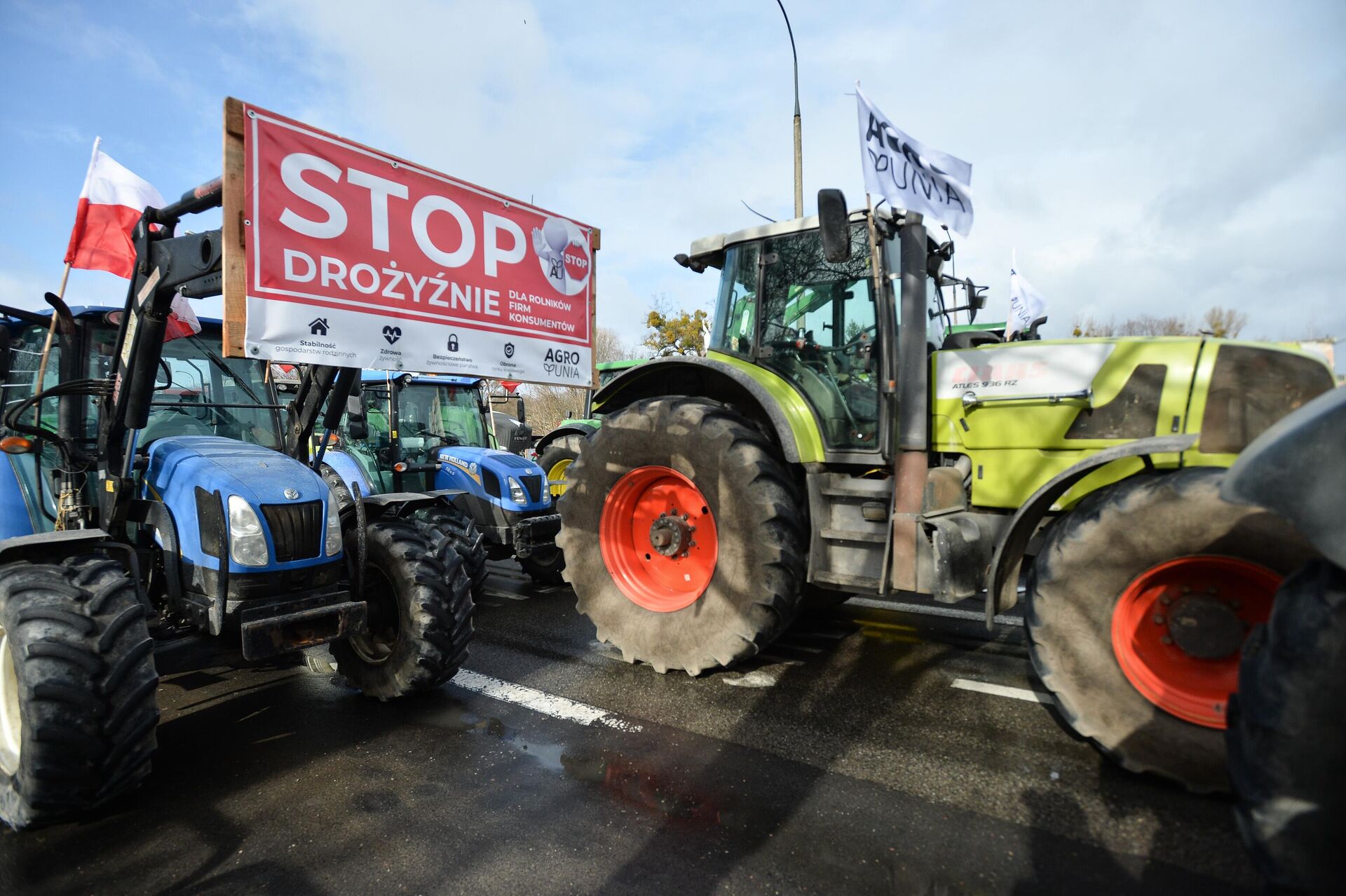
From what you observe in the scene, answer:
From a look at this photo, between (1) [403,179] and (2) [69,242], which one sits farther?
(2) [69,242]

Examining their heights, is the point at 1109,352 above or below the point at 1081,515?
above

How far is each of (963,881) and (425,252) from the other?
11.6ft

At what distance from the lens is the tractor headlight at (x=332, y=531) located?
3568 mm

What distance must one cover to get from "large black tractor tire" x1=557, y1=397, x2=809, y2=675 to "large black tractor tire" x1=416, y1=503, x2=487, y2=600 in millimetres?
794

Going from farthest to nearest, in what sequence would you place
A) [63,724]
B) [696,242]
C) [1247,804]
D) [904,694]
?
[696,242]
[904,694]
[63,724]
[1247,804]

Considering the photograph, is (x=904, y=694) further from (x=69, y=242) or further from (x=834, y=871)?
(x=69, y=242)

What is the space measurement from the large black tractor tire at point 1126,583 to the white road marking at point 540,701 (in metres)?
1.97

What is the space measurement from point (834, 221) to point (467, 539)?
3276 millimetres

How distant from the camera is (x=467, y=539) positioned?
5078 mm

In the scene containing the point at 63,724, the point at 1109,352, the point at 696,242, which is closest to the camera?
the point at 63,724

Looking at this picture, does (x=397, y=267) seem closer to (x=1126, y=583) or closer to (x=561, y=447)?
(x=1126, y=583)

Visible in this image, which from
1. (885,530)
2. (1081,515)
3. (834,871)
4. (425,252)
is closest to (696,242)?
(425,252)

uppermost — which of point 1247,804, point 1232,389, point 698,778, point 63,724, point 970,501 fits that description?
point 1232,389

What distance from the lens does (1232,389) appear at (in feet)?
10.3
